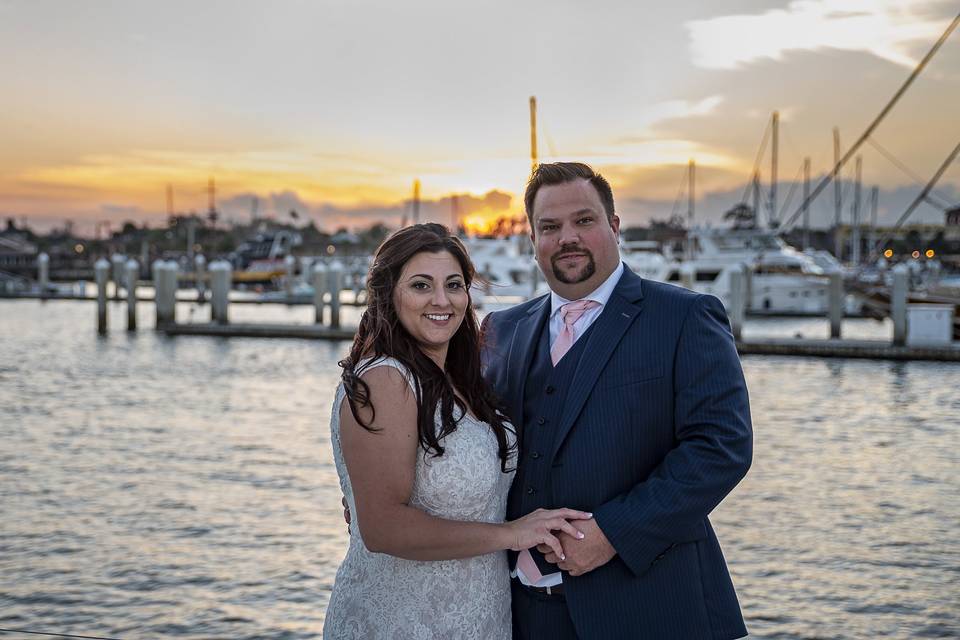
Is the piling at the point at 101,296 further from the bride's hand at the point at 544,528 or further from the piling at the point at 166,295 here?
the bride's hand at the point at 544,528

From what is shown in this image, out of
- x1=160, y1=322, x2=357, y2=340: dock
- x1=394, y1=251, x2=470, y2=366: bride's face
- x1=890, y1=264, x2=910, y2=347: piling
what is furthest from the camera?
x1=160, y1=322, x2=357, y2=340: dock

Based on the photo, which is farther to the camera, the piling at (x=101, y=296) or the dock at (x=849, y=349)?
the piling at (x=101, y=296)

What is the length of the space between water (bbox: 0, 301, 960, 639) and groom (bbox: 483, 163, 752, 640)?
3586 millimetres

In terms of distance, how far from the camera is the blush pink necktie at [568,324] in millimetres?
3240

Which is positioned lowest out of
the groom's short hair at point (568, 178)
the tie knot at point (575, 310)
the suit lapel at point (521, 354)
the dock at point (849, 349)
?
the dock at point (849, 349)

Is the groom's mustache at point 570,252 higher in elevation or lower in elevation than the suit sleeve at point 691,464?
higher

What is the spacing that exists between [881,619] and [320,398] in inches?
500

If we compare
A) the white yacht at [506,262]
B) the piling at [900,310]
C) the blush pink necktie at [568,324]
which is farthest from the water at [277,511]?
the white yacht at [506,262]

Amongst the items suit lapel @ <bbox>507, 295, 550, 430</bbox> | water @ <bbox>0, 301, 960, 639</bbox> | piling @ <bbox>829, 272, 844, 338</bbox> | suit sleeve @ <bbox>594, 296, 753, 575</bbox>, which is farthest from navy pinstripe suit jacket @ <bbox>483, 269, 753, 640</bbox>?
piling @ <bbox>829, 272, 844, 338</bbox>

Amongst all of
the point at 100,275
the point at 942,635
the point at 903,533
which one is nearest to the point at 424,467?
the point at 942,635

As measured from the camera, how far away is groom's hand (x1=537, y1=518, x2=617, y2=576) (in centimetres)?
288

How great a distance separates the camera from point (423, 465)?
9.50 ft

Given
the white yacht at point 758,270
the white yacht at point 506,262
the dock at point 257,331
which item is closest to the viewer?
the dock at point 257,331

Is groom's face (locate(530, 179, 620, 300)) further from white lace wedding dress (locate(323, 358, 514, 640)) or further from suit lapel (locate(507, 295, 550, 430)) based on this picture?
white lace wedding dress (locate(323, 358, 514, 640))
